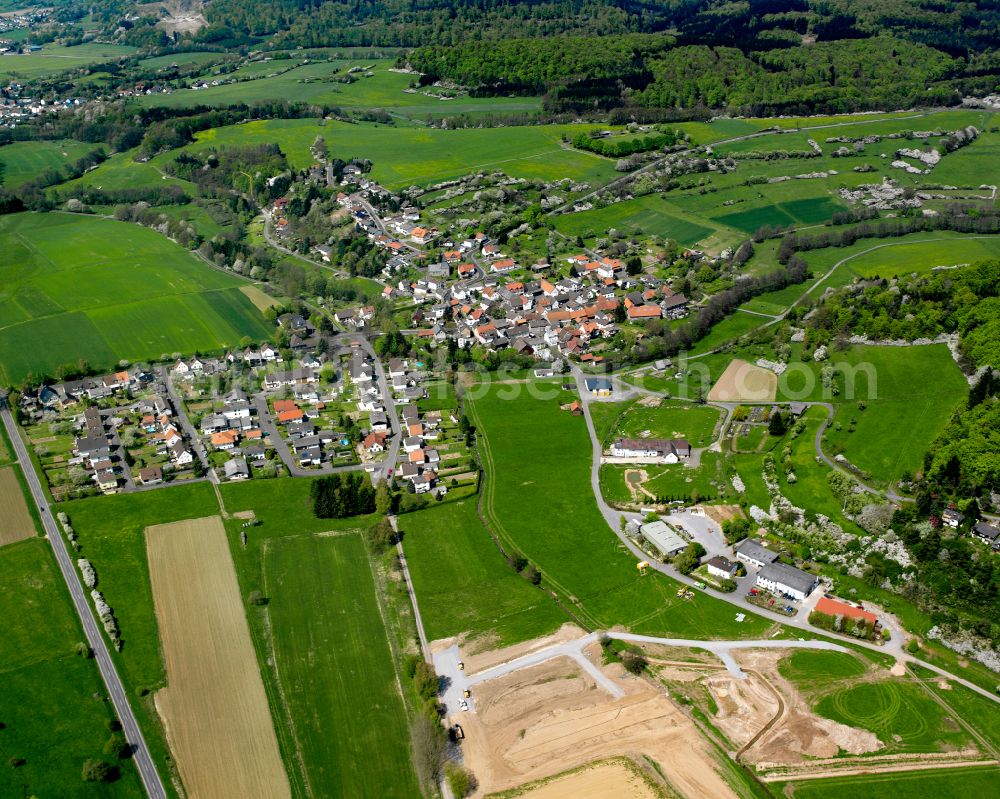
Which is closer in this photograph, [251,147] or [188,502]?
[188,502]

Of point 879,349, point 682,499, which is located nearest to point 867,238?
point 879,349

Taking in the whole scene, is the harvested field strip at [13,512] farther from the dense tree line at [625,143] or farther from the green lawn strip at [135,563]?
the dense tree line at [625,143]

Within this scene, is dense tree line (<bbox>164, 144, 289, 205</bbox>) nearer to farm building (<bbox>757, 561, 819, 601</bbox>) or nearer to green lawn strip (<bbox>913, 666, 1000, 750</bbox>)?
farm building (<bbox>757, 561, 819, 601</bbox>)

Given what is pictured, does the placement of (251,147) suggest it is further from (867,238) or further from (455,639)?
(455,639)

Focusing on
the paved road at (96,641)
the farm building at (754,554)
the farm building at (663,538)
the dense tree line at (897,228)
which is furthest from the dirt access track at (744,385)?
the paved road at (96,641)

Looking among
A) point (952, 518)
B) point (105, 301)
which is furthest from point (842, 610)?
point (105, 301)

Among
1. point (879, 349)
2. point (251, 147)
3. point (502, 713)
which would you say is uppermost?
point (251, 147)
